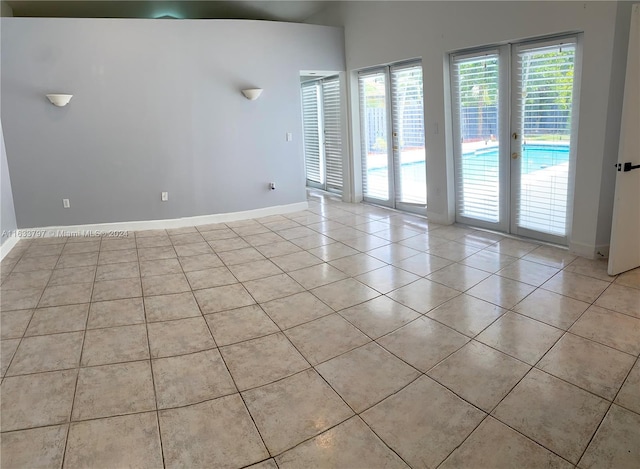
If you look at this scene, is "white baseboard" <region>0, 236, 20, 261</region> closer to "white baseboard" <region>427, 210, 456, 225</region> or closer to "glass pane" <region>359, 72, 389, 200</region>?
"glass pane" <region>359, 72, 389, 200</region>

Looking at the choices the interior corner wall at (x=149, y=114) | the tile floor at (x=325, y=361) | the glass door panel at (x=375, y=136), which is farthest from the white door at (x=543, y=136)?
the interior corner wall at (x=149, y=114)

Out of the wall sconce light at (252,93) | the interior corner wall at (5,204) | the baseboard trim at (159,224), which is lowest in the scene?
the baseboard trim at (159,224)

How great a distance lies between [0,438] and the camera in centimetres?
205

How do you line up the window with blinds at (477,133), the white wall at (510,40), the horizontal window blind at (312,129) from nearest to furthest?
the white wall at (510,40), the window with blinds at (477,133), the horizontal window blind at (312,129)

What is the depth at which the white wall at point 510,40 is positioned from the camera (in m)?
3.71

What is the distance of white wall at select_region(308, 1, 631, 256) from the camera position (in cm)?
371

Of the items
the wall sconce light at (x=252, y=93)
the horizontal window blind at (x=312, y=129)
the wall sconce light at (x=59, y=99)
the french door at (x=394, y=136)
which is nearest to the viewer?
the wall sconce light at (x=59, y=99)

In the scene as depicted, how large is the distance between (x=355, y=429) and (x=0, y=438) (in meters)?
1.64

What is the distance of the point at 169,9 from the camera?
6488mm

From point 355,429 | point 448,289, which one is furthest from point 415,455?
point 448,289

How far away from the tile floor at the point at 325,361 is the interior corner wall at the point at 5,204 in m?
0.66

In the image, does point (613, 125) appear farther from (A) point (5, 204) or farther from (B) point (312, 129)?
(A) point (5, 204)

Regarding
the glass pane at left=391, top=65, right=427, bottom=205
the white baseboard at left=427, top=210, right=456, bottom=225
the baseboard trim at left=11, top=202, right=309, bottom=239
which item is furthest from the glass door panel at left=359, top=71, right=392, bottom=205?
the baseboard trim at left=11, top=202, right=309, bottom=239

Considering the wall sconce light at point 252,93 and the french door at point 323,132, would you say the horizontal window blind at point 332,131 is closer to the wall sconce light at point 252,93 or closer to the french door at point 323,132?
the french door at point 323,132
